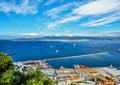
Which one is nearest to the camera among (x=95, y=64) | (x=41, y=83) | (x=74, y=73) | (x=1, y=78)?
(x=1, y=78)

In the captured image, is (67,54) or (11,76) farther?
(67,54)

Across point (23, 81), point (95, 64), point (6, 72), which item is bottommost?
point (95, 64)

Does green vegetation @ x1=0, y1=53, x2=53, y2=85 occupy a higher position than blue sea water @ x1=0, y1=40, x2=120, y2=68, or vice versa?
green vegetation @ x1=0, y1=53, x2=53, y2=85

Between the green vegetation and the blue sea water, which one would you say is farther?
the blue sea water

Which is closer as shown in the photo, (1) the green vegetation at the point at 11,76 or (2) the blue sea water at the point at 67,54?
(1) the green vegetation at the point at 11,76

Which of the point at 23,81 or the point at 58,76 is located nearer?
the point at 23,81

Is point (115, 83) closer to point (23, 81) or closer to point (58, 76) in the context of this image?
point (58, 76)

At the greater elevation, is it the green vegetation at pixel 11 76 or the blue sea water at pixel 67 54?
the green vegetation at pixel 11 76

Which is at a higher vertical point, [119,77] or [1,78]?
[1,78]

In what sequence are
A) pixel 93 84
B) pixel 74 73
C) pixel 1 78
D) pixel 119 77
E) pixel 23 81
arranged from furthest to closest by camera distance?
1. pixel 74 73
2. pixel 119 77
3. pixel 93 84
4. pixel 23 81
5. pixel 1 78

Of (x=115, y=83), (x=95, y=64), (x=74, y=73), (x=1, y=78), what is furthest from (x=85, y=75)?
(x=1, y=78)

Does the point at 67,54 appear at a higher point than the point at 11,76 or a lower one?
lower
